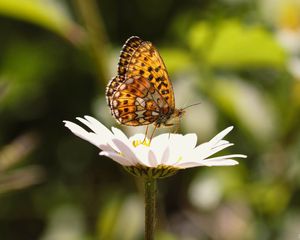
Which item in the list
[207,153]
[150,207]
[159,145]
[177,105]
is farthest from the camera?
[177,105]

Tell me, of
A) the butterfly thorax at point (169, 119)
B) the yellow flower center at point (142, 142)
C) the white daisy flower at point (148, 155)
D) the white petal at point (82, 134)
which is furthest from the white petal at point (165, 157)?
the butterfly thorax at point (169, 119)

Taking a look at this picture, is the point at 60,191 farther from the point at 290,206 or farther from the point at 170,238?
the point at 290,206

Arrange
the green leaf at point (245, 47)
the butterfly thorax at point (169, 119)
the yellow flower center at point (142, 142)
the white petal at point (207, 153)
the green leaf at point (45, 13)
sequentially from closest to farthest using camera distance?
the white petal at point (207, 153) < the yellow flower center at point (142, 142) < the butterfly thorax at point (169, 119) < the green leaf at point (45, 13) < the green leaf at point (245, 47)

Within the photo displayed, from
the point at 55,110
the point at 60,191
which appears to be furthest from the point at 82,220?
the point at 55,110

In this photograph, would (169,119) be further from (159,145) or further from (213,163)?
(213,163)

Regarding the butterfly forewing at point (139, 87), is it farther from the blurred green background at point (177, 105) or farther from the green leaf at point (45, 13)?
the green leaf at point (45, 13)

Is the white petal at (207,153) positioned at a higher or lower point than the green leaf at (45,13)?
lower

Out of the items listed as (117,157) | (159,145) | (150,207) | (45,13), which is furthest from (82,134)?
(45,13)
